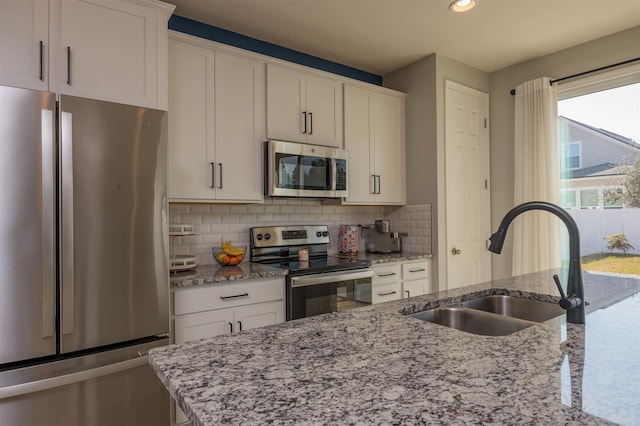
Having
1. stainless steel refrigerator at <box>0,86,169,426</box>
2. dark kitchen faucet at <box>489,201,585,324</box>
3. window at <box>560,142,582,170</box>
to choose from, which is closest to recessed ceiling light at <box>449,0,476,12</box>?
window at <box>560,142,582,170</box>

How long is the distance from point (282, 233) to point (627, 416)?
8.62ft

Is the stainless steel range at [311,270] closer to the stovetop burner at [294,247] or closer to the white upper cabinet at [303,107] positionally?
the stovetop burner at [294,247]

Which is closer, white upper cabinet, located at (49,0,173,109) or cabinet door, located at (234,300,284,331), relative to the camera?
white upper cabinet, located at (49,0,173,109)

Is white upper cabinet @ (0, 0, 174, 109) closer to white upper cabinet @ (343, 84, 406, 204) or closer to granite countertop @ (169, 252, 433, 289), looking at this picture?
granite countertop @ (169, 252, 433, 289)

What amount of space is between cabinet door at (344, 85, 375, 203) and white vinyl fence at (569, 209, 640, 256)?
1.79 metres

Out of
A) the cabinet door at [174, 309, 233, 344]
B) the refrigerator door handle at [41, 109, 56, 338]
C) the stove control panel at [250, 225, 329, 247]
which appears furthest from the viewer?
the stove control panel at [250, 225, 329, 247]

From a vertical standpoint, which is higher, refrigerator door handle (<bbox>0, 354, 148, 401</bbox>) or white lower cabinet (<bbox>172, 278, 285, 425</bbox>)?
white lower cabinet (<bbox>172, 278, 285, 425</bbox>)

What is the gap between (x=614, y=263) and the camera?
3.05 meters

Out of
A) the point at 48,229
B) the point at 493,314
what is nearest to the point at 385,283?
the point at 493,314

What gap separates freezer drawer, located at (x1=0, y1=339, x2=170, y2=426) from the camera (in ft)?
5.21

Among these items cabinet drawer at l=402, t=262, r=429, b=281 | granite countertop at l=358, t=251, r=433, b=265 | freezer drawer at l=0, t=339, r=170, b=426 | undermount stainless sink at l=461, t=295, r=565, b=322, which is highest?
granite countertop at l=358, t=251, r=433, b=265

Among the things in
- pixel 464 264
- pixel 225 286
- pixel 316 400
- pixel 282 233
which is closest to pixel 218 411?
pixel 316 400

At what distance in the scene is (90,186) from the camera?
5.76ft

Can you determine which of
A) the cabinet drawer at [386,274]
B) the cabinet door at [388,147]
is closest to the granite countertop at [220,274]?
the cabinet drawer at [386,274]
